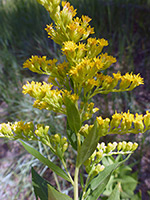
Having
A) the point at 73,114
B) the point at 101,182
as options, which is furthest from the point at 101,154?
the point at 73,114

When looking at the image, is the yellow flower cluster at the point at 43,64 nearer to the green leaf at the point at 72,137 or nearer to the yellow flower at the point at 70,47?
the yellow flower at the point at 70,47

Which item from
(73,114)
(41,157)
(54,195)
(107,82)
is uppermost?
(107,82)

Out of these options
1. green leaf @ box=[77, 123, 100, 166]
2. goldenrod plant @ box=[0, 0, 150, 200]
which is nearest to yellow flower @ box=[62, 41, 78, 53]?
goldenrod plant @ box=[0, 0, 150, 200]

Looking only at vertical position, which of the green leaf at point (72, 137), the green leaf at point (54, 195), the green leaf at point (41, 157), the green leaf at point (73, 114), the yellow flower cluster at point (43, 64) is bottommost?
the green leaf at point (54, 195)

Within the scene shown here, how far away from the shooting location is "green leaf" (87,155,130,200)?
0.72 meters

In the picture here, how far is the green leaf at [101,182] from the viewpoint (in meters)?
0.72

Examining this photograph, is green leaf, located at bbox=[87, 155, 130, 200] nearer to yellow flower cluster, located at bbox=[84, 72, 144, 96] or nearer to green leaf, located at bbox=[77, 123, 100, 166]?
green leaf, located at bbox=[77, 123, 100, 166]

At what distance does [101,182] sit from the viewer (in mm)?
759

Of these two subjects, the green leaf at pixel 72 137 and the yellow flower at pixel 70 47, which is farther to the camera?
the green leaf at pixel 72 137

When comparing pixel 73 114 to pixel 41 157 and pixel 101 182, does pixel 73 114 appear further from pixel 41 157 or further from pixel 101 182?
pixel 101 182

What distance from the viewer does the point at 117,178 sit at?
1.27 metres

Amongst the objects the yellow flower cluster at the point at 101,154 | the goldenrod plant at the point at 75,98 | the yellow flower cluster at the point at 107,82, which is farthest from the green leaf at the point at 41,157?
the yellow flower cluster at the point at 107,82

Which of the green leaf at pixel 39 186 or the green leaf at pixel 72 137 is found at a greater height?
the green leaf at pixel 72 137

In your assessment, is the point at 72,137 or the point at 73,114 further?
the point at 72,137
